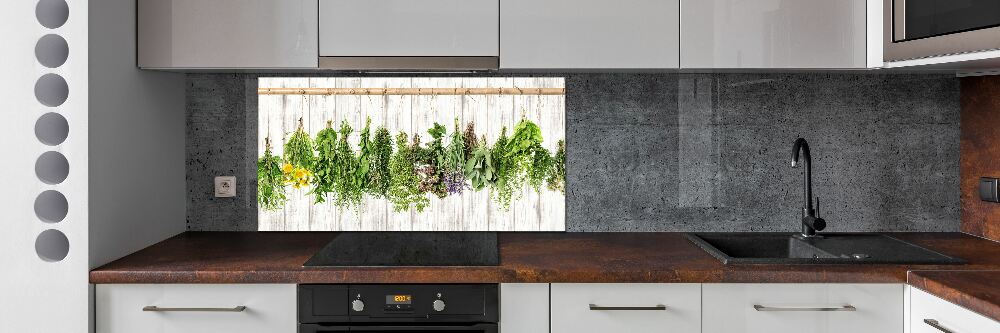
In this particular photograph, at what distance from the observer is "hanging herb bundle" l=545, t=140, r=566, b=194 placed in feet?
8.25

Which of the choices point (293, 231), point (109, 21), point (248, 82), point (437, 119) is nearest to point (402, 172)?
point (437, 119)

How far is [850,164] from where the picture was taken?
2479mm

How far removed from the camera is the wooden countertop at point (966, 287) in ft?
4.90

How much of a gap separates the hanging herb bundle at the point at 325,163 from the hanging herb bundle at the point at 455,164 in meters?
0.39

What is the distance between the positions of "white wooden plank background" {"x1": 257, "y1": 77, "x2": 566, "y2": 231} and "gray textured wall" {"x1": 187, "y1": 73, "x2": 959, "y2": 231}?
0.06 metres

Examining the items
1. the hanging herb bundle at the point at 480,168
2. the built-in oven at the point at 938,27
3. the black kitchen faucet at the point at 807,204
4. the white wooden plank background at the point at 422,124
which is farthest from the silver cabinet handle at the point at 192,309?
the built-in oven at the point at 938,27

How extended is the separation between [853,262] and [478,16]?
1230 mm

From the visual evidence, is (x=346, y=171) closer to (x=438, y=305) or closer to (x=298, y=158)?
(x=298, y=158)

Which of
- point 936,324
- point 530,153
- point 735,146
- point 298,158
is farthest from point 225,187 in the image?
point 936,324

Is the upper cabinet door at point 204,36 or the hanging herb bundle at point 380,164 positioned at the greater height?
the upper cabinet door at point 204,36
